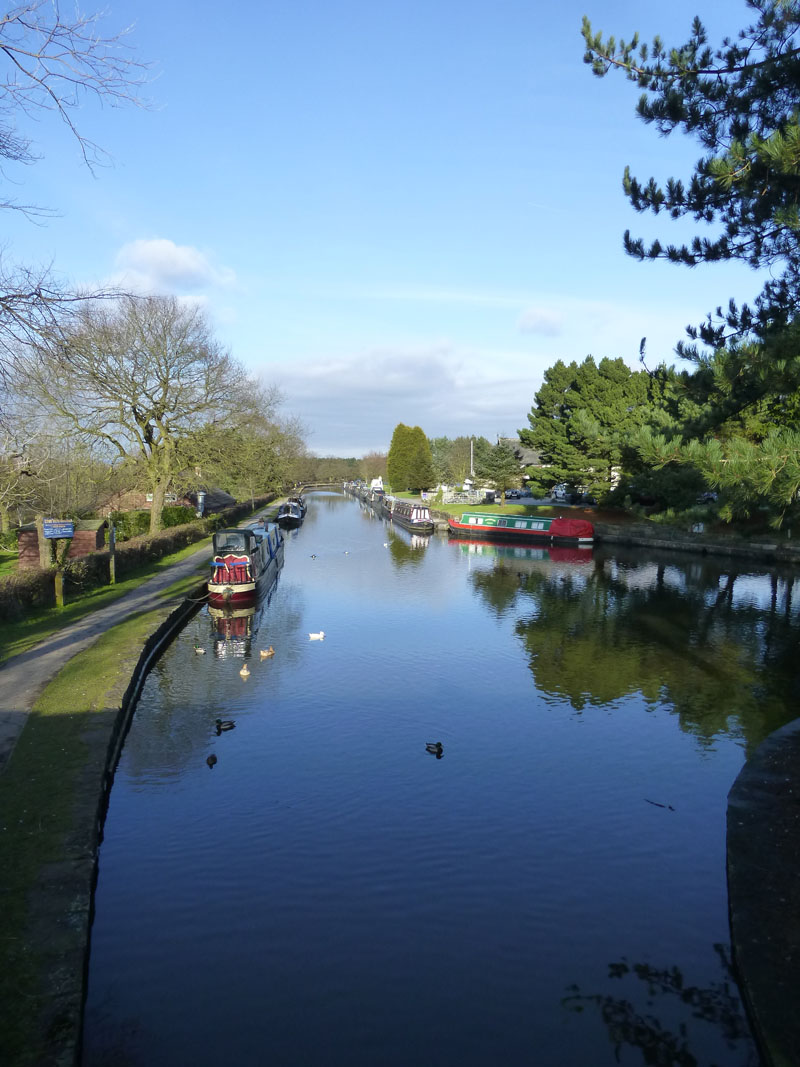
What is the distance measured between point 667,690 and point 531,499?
58.4m

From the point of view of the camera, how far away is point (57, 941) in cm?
611

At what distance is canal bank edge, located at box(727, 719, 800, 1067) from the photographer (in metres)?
5.71

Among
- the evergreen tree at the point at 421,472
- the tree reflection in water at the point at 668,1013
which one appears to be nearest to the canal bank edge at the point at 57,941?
the tree reflection in water at the point at 668,1013

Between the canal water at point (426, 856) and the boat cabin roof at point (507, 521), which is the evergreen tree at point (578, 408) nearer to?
the boat cabin roof at point (507, 521)

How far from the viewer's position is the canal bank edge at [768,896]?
5715 millimetres

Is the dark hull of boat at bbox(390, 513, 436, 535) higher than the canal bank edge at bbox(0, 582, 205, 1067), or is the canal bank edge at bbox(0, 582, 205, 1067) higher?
the dark hull of boat at bbox(390, 513, 436, 535)

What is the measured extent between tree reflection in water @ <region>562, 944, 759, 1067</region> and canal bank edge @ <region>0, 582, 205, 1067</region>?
422cm

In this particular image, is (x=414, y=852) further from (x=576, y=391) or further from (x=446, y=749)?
(x=576, y=391)

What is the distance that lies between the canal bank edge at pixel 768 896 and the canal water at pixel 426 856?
0.58 metres

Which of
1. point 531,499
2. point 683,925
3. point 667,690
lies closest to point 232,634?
point 667,690

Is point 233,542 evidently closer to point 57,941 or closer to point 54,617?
point 54,617

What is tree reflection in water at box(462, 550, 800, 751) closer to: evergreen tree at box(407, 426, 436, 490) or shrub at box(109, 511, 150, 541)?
shrub at box(109, 511, 150, 541)

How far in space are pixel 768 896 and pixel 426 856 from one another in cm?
383

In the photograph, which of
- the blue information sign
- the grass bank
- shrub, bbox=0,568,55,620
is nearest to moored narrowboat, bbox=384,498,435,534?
the grass bank
